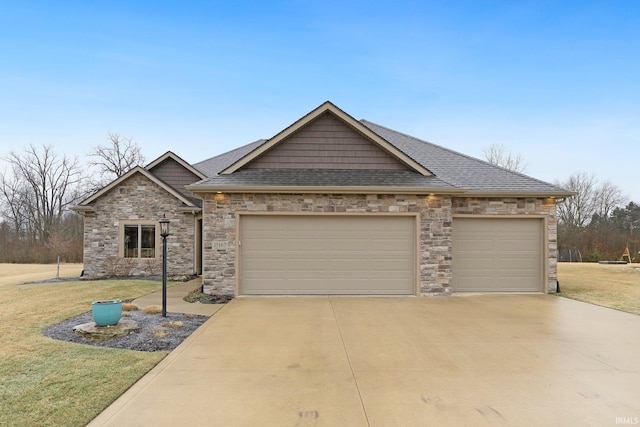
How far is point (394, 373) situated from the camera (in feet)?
14.5

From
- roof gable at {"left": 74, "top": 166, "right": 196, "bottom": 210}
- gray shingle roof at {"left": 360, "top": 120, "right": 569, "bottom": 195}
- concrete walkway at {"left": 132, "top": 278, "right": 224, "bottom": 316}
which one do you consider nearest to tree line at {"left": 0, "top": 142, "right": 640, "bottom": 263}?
roof gable at {"left": 74, "top": 166, "right": 196, "bottom": 210}

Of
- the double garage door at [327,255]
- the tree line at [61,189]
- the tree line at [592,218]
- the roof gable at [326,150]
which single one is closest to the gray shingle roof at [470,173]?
the roof gable at [326,150]

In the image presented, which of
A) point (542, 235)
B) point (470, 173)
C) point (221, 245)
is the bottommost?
point (221, 245)

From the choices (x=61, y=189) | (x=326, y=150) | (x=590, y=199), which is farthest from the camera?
(x=590, y=199)

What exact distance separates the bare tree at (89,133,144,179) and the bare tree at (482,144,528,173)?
32.4 metres

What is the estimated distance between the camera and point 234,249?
970cm

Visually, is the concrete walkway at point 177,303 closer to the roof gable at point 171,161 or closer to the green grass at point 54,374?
the green grass at point 54,374

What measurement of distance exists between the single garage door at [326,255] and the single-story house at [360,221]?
3 cm

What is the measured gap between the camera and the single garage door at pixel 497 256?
34.1 feet

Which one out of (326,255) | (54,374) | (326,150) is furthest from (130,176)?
Result: (54,374)

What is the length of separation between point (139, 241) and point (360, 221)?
9794mm

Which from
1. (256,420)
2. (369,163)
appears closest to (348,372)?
(256,420)

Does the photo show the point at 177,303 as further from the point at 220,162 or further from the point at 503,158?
the point at 503,158

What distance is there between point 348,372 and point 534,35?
16790mm
